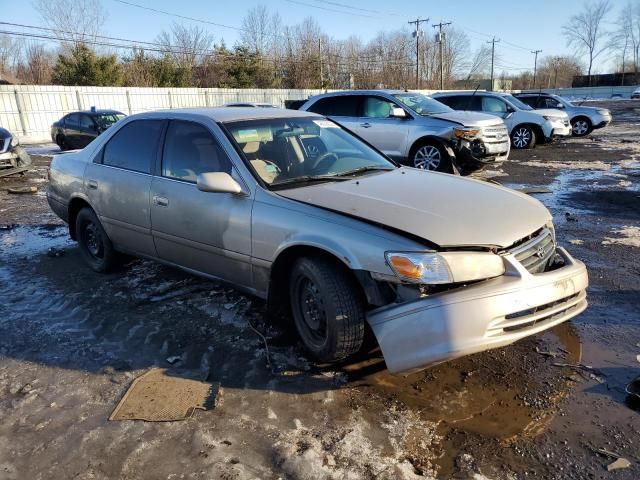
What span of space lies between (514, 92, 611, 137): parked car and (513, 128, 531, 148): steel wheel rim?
6.77 ft

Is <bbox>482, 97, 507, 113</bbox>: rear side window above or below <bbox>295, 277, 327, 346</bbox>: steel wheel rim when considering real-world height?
above

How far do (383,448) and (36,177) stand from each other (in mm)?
12096

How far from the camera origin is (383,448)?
2496 millimetres

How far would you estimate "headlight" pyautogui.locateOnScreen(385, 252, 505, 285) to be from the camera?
267 centimetres

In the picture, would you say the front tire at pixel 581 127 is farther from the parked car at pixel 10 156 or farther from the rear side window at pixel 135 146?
the rear side window at pixel 135 146

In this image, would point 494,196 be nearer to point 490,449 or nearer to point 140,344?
point 490,449

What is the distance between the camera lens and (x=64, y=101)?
24.9m

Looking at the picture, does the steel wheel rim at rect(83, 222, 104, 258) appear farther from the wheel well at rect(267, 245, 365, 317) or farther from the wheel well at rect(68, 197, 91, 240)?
the wheel well at rect(267, 245, 365, 317)

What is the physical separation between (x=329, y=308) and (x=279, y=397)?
0.60m

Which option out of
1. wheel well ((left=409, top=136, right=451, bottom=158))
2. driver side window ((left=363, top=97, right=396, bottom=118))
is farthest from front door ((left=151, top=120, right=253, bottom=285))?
driver side window ((left=363, top=97, right=396, bottom=118))

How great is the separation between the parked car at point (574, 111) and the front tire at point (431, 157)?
31.6ft

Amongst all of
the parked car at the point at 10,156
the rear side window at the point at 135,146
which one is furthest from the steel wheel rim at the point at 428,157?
the parked car at the point at 10,156

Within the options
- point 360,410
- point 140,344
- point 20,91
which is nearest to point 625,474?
point 360,410

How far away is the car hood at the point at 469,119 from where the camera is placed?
9742mm
